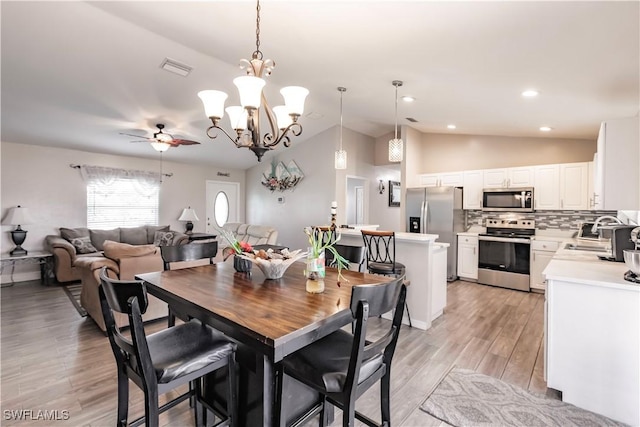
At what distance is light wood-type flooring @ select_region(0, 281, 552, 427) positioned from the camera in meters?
1.99

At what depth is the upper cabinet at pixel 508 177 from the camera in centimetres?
496

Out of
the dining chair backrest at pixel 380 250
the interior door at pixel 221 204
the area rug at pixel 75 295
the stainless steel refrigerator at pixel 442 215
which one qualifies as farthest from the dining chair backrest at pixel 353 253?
the interior door at pixel 221 204

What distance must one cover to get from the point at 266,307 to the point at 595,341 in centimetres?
211

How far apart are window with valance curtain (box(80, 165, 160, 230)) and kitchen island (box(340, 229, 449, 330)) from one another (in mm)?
5669

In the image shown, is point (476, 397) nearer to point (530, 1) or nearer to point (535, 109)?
point (530, 1)

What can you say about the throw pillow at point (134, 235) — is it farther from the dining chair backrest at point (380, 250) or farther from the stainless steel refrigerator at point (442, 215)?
the stainless steel refrigerator at point (442, 215)

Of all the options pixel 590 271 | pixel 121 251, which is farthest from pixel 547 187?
pixel 121 251

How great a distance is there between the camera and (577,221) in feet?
15.6

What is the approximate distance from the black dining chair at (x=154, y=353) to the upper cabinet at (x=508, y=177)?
518 cm

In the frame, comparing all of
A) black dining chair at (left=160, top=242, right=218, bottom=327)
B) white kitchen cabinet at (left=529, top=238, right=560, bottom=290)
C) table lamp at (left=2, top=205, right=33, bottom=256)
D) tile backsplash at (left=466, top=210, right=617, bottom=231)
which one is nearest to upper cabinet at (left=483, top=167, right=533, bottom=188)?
tile backsplash at (left=466, top=210, right=617, bottom=231)

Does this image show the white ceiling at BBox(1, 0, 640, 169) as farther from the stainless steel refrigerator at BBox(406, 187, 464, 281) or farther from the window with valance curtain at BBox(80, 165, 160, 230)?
the window with valance curtain at BBox(80, 165, 160, 230)

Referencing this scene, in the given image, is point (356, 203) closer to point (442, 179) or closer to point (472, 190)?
point (442, 179)

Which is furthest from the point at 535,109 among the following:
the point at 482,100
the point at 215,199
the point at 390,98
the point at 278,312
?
the point at 215,199

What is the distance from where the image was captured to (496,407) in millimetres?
2010
